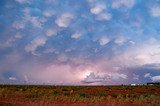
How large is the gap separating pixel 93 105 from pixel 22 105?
569 cm

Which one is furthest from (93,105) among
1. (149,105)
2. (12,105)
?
(12,105)

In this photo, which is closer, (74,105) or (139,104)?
(74,105)

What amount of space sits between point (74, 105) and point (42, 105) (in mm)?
3415

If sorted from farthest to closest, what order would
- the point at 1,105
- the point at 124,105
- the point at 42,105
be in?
1. the point at 124,105
2. the point at 42,105
3. the point at 1,105

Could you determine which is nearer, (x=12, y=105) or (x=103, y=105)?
(x=12, y=105)

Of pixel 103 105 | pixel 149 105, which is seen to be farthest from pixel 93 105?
pixel 149 105

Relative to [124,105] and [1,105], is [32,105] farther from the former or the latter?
[124,105]

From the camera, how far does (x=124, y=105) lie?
2559cm

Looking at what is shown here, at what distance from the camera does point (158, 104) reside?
2569cm

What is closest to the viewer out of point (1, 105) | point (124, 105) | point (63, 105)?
point (1, 105)

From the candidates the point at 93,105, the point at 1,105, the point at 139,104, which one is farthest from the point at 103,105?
the point at 1,105

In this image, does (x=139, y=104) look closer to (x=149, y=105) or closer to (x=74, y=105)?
(x=149, y=105)

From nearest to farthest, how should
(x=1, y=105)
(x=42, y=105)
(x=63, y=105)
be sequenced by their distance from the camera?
(x=1, y=105) → (x=42, y=105) → (x=63, y=105)

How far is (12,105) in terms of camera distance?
20797 millimetres
